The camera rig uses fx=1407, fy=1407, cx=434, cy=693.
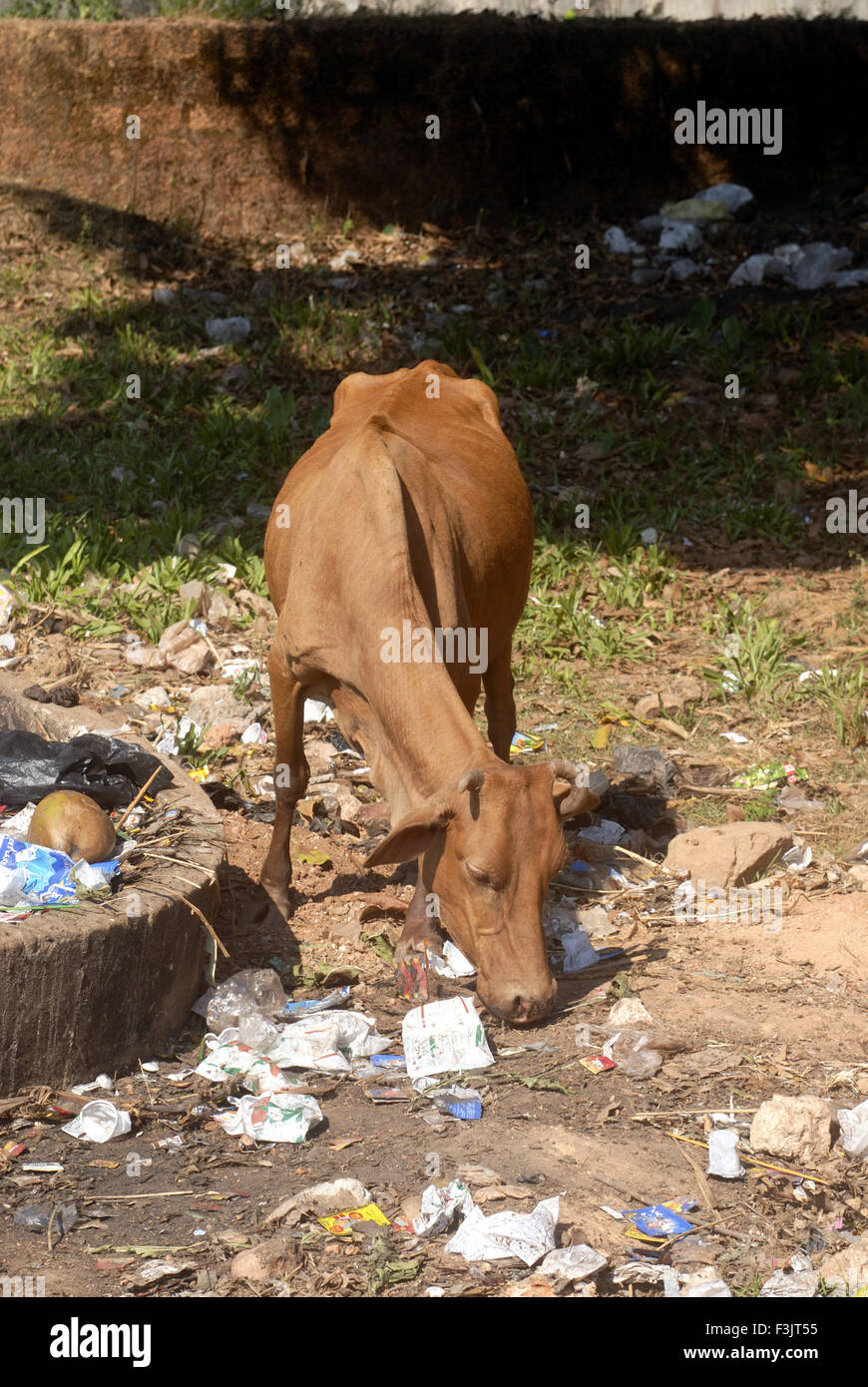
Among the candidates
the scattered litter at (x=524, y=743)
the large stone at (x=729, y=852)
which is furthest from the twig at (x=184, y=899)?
the scattered litter at (x=524, y=743)

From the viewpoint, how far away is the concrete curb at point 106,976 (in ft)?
Answer: 13.5

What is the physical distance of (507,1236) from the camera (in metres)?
3.67

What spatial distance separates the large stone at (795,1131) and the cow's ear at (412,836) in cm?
128

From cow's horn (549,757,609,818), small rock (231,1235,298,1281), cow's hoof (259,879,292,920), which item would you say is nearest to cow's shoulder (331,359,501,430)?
cow's hoof (259,879,292,920)

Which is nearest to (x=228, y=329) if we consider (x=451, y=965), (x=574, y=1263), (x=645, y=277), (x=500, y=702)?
(x=645, y=277)

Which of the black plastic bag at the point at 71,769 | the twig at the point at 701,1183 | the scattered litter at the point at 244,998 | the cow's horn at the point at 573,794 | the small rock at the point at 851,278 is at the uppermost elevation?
the small rock at the point at 851,278

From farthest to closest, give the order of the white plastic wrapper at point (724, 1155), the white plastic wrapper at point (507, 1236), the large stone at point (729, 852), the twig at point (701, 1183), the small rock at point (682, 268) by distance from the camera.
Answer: the small rock at point (682, 268) → the large stone at point (729, 852) → the white plastic wrapper at point (724, 1155) → the twig at point (701, 1183) → the white plastic wrapper at point (507, 1236)

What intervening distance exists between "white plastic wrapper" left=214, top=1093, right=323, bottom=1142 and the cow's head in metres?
0.65

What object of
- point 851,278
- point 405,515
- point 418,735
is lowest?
point 418,735

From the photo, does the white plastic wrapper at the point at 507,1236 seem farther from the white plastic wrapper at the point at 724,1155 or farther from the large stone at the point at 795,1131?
the large stone at the point at 795,1131

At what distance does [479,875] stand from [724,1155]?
1075mm

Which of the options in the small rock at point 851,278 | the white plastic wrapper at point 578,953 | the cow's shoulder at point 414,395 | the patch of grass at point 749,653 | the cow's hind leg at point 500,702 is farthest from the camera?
the small rock at point 851,278

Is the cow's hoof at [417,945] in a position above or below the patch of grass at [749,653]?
below

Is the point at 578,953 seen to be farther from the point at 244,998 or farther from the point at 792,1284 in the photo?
the point at 792,1284
